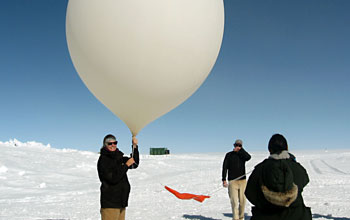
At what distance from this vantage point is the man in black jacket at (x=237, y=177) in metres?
5.74

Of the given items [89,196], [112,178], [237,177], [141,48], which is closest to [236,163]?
[237,177]

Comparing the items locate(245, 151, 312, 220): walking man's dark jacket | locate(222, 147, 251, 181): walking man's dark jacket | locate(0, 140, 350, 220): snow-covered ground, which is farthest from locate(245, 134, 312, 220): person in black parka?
locate(0, 140, 350, 220): snow-covered ground

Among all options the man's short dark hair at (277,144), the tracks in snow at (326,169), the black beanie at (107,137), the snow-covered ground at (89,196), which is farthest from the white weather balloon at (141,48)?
the tracks in snow at (326,169)

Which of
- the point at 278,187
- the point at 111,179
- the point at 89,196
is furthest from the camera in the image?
the point at 89,196

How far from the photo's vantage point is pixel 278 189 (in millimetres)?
2549

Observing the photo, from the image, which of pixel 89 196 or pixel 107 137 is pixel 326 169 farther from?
pixel 107 137

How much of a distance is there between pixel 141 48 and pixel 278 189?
2020mm

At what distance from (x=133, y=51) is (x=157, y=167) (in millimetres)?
16600

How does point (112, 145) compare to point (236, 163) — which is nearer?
point (112, 145)

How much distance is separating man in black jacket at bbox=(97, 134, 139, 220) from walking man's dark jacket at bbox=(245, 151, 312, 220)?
1573 mm

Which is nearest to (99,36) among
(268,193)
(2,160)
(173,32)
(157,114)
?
(173,32)

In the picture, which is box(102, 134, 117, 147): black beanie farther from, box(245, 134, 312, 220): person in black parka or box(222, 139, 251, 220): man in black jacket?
box(222, 139, 251, 220): man in black jacket

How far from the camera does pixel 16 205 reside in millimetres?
8391

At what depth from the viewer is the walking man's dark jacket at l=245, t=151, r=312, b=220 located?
2.56m
